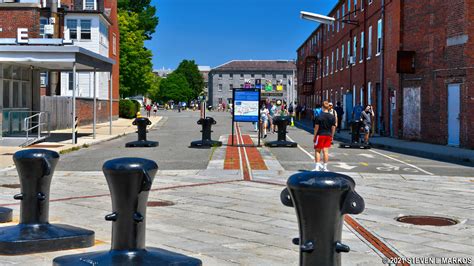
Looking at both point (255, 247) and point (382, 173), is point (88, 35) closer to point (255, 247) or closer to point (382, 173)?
point (382, 173)

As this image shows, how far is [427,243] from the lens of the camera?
22.9 ft

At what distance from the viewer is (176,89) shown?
483 ft

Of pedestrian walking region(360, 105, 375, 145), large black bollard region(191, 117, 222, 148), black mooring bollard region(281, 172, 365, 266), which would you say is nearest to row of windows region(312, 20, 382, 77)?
pedestrian walking region(360, 105, 375, 145)

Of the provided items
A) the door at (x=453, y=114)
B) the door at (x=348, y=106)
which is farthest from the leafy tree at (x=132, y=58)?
the door at (x=453, y=114)

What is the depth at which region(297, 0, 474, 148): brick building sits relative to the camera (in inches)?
904

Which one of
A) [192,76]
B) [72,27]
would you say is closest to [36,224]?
[72,27]

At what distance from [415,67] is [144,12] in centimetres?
4863

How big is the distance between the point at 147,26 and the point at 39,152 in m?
66.0

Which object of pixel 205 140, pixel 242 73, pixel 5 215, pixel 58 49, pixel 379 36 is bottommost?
pixel 5 215

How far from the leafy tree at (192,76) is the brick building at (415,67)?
381 ft

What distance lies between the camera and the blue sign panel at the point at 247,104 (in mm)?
23000

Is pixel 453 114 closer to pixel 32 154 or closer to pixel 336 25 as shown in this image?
pixel 32 154

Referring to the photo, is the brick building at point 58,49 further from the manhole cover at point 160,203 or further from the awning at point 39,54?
the manhole cover at point 160,203

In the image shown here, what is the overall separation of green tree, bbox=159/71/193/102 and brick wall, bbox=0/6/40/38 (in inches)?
4625
